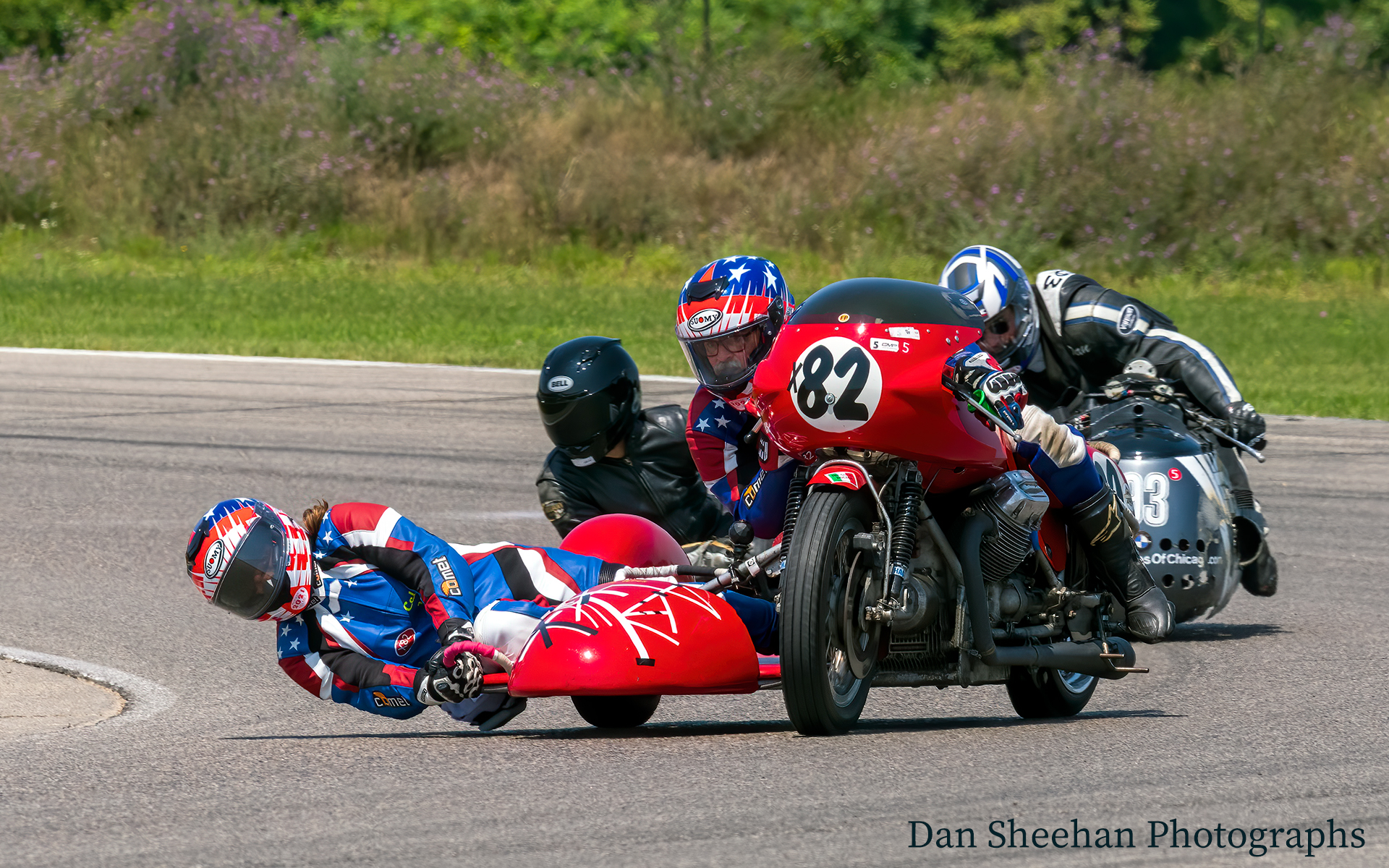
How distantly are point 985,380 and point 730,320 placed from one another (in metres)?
1.41

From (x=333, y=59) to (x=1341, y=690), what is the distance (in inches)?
985

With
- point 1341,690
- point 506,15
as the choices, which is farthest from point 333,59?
point 1341,690

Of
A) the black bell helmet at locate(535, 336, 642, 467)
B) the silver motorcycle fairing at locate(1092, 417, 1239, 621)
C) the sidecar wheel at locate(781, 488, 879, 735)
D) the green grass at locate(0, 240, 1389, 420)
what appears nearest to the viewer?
the sidecar wheel at locate(781, 488, 879, 735)

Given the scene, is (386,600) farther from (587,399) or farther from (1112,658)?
(1112,658)

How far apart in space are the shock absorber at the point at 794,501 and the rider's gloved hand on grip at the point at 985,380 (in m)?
0.54

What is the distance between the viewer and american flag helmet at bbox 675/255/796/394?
22.1 ft

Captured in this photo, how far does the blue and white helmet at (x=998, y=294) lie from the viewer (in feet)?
25.8

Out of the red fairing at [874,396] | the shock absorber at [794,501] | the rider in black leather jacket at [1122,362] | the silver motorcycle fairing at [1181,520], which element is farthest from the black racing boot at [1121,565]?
the rider in black leather jacket at [1122,362]

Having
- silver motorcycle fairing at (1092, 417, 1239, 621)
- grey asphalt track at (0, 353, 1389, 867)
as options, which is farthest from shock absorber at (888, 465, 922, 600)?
silver motorcycle fairing at (1092, 417, 1239, 621)

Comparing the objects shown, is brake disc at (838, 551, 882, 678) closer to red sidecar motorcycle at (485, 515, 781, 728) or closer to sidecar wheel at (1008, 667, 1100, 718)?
red sidecar motorcycle at (485, 515, 781, 728)

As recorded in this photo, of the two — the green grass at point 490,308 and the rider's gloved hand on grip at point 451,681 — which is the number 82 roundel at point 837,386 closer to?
the rider's gloved hand on grip at point 451,681

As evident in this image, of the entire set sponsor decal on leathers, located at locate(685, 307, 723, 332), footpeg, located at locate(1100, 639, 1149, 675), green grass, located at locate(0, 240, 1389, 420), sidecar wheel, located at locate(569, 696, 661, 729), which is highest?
sponsor decal on leathers, located at locate(685, 307, 723, 332)

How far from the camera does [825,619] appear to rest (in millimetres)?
5324

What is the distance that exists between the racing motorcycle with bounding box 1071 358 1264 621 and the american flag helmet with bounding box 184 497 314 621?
363cm
